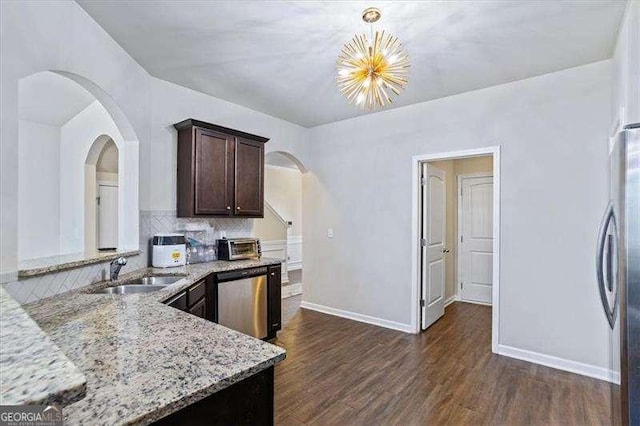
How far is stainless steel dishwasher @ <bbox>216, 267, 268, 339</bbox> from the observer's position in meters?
3.16

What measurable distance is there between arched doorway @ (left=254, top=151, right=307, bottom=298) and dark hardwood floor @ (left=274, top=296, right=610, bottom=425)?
2.92 meters

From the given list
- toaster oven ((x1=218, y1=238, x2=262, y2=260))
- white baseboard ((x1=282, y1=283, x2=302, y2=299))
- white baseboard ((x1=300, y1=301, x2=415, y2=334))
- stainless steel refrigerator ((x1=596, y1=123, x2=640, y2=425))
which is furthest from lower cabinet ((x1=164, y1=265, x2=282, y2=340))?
stainless steel refrigerator ((x1=596, y1=123, x2=640, y2=425))

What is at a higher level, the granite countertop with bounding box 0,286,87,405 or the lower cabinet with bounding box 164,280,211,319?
the granite countertop with bounding box 0,286,87,405

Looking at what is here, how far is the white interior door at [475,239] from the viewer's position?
209 inches

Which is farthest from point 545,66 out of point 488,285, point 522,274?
point 488,285

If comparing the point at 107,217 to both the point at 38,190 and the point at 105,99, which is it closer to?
the point at 38,190

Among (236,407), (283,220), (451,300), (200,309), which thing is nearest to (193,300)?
(200,309)

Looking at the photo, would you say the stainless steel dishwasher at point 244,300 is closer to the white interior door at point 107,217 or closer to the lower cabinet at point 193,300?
the lower cabinet at point 193,300

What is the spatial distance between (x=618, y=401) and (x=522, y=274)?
5.98 feet

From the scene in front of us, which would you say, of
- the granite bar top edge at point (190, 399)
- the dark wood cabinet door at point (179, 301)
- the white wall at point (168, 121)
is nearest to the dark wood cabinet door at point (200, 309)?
the dark wood cabinet door at point (179, 301)

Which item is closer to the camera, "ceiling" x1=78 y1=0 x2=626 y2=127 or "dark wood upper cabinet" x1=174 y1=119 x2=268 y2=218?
"ceiling" x1=78 y1=0 x2=626 y2=127

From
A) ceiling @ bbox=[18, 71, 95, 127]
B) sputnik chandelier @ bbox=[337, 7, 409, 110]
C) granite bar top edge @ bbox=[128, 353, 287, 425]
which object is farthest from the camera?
ceiling @ bbox=[18, 71, 95, 127]

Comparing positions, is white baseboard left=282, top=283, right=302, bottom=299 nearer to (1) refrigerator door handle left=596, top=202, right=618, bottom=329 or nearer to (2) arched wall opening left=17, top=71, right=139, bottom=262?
(2) arched wall opening left=17, top=71, right=139, bottom=262

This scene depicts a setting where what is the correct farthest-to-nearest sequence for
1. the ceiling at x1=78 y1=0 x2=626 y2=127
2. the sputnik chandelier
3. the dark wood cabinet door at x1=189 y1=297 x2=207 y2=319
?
the dark wood cabinet door at x1=189 y1=297 x2=207 y2=319 → the ceiling at x1=78 y1=0 x2=626 y2=127 → the sputnik chandelier
